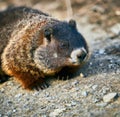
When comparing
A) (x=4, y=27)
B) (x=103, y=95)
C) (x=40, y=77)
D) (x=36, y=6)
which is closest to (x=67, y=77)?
(x=40, y=77)

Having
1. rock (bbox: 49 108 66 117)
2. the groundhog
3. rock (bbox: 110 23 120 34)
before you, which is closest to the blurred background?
rock (bbox: 110 23 120 34)

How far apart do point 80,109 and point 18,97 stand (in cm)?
109

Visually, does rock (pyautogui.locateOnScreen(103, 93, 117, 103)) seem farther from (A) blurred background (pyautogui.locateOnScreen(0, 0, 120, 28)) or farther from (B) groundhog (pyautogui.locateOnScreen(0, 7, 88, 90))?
(A) blurred background (pyautogui.locateOnScreen(0, 0, 120, 28))

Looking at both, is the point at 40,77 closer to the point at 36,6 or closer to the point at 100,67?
the point at 100,67

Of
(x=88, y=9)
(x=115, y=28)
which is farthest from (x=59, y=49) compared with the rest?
(x=88, y=9)

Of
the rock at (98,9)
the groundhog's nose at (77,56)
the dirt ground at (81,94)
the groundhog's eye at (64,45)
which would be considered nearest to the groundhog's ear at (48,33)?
the groundhog's eye at (64,45)

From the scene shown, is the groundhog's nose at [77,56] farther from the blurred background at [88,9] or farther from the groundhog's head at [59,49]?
the blurred background at [88,9]

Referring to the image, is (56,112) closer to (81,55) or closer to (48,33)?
(81,55)

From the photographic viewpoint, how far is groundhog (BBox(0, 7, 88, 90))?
6.60 meters

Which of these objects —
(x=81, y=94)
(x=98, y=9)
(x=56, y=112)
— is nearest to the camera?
(x=56, y=112)

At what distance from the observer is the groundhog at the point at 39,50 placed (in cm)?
660

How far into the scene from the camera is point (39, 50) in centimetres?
689

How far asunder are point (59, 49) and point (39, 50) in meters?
0.39

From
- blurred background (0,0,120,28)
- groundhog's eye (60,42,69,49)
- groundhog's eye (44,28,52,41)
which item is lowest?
blurred background (0,0,120,28)
